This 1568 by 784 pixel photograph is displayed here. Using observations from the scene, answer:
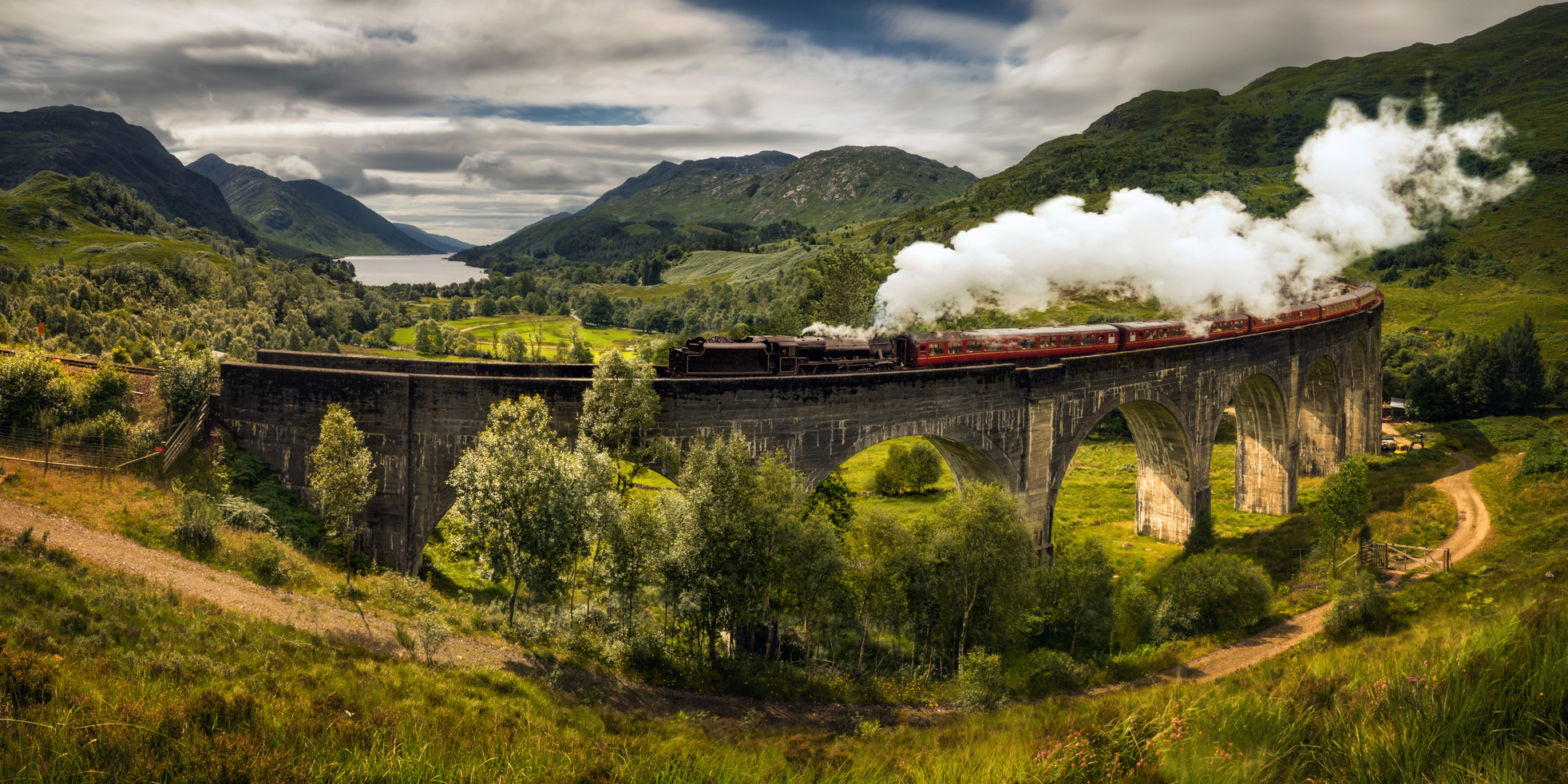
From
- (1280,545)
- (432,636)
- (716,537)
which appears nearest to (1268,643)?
(1280,545)

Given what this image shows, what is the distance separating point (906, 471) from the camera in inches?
2381

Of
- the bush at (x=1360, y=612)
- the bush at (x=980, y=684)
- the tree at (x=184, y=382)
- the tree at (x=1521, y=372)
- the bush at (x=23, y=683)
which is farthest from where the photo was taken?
the tree at (x=1521, y=372)

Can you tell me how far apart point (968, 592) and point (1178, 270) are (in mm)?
34611

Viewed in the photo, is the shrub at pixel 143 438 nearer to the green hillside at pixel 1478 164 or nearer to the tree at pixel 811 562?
the tree at pixel 811 562

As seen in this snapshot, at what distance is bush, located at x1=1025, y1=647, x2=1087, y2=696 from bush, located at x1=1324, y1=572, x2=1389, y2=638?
9975 mm

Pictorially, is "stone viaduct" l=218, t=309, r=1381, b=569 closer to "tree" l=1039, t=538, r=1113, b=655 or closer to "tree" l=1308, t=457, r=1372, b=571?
"tree" l=1039, t=538, r=1113, b=655

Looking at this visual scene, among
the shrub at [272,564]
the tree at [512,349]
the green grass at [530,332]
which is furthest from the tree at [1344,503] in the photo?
the green grass at [530,332]

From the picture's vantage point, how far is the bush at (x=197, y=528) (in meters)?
23.2

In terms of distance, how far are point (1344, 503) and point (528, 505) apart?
3528 cm

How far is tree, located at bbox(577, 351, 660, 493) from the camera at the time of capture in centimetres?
2491

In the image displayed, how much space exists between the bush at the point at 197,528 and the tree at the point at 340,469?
3.04 metres

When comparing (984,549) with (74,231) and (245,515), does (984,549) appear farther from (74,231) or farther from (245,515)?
(74,231)

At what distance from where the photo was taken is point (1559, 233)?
109438 mm

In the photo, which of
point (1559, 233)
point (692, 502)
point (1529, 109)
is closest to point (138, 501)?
point (692, 502)
